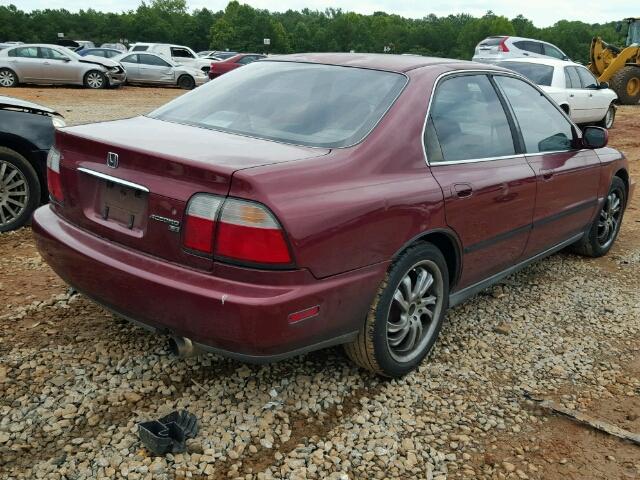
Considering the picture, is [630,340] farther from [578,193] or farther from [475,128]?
[475,128]

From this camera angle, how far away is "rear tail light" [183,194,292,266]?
2309 millimetres

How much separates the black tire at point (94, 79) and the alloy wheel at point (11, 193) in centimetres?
1658

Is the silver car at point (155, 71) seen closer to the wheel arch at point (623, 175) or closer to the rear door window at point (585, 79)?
the rear door window at point (585, 79)

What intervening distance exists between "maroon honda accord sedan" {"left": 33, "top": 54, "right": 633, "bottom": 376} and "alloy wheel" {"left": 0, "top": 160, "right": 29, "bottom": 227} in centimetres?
199

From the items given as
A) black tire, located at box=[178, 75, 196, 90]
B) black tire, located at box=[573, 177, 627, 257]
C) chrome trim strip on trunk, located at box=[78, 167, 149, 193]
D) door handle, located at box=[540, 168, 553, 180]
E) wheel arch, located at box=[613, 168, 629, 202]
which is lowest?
black tire, located at box=[178, 75, 196, 90]

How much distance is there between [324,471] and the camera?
2445 mm

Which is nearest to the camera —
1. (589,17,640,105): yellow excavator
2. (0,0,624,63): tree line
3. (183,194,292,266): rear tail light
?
(183,194,292,266): rear tail light

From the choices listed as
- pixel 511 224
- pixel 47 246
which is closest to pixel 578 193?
pixel 511 224

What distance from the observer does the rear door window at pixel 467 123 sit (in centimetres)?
316

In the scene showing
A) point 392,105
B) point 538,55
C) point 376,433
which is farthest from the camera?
point 538,55

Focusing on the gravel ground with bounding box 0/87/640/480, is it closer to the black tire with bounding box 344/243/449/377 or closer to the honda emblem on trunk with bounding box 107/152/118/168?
the black tire with bounding box 344/243/449/377

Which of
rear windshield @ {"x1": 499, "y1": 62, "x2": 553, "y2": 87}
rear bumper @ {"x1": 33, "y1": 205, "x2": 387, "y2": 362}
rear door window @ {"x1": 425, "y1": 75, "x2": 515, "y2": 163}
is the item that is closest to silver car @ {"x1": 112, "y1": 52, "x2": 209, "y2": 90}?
rear windshield @ {"x1": 499, "y1": 62, "x2": 553, "y2": 87}

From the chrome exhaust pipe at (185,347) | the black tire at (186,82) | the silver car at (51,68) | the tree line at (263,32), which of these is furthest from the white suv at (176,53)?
the tree line at (263,32)

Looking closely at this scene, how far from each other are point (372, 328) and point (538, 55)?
1599 centimetres
